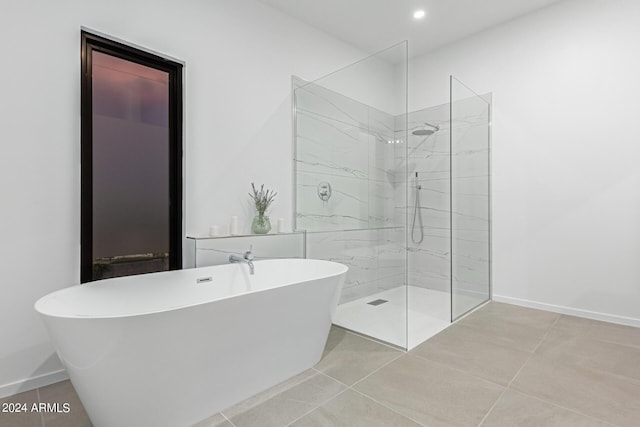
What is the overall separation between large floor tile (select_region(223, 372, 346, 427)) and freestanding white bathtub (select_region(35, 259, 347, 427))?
0.32 feet

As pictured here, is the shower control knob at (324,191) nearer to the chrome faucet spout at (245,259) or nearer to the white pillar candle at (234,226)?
the white pillar candle at (234,226)

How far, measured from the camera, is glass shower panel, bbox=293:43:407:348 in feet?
9.43

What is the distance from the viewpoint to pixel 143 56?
2453mm

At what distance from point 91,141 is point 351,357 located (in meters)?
2.38

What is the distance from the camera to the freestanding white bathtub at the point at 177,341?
134 centimetres

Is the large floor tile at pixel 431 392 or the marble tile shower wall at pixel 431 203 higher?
the marble tile shower wall at pixel 431 203

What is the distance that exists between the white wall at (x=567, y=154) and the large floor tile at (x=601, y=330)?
111 millimetres

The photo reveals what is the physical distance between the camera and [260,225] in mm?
2963

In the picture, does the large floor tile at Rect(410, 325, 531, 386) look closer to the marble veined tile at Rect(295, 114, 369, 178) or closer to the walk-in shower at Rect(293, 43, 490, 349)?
the walk-in shower at Rect(293, 43, 490, 349)

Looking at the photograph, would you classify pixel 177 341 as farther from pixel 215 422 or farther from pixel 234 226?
pixel 234 226

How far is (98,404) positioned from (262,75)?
9.29ft

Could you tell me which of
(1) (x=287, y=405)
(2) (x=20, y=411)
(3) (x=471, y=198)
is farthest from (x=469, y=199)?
(2) (x=20, y=411)

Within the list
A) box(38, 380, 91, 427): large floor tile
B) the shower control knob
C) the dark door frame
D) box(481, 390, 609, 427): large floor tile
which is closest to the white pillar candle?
the dark door frame

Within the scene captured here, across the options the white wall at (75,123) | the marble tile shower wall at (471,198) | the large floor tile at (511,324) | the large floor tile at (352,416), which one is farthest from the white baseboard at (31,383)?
the marble tile shower wall at (471,198)
